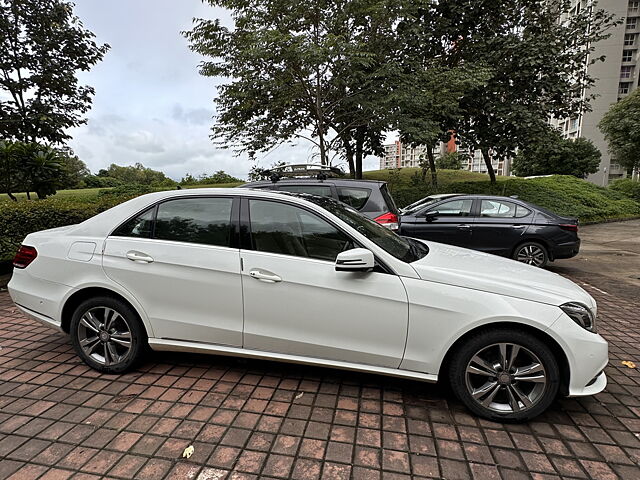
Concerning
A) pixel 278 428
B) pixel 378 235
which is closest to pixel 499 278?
pixel 378 235

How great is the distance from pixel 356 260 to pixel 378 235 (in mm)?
632

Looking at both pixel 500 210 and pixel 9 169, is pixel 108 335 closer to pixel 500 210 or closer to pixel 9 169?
pixel 500 210

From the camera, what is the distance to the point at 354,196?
5.63 m

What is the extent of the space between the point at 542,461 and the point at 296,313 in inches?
65.9

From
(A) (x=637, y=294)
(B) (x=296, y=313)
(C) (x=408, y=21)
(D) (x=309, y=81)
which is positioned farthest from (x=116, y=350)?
(C) (x=408, y=21)

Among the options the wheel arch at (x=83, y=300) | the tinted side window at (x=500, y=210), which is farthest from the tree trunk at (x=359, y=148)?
the wheel arch at (x=83, y=300)

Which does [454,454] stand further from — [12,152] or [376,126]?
[376,126]

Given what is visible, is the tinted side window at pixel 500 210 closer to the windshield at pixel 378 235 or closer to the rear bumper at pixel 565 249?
the rear bumper at pixel 565 249

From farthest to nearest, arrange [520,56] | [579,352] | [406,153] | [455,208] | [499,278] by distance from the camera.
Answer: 1. [406,153]
2. [520,56]
3. [455,208]
4. [499,278]
5. [579,352]

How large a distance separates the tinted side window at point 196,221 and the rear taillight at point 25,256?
1.15 m

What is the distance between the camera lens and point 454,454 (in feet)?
6.91

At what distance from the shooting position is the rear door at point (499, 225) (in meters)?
6.90

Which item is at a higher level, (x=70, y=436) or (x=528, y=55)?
(x=528, y=55)

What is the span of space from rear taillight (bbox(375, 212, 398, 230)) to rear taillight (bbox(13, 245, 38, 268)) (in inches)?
160
